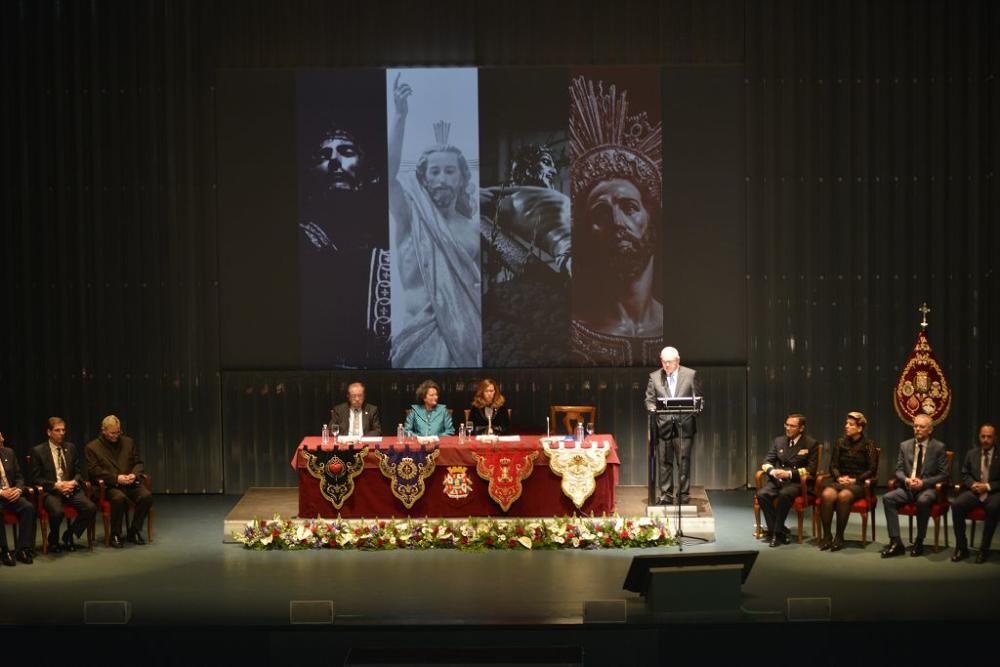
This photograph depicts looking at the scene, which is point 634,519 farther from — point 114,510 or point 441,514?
point 114,510

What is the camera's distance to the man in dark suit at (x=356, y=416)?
1111 cm

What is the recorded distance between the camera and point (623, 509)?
1108 centimetres

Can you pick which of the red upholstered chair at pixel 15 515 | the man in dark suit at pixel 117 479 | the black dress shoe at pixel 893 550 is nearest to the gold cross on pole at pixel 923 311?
the black dress shoe at pixel 893 550

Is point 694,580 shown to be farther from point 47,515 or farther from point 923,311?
point 923,311

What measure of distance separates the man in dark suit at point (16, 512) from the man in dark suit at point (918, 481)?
6.06 metres

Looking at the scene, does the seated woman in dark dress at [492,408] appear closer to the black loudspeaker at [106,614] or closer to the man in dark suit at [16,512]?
the man in dark suit at [16,512]

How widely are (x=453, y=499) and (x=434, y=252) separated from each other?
2.67 meters

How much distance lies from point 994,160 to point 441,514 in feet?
19.1

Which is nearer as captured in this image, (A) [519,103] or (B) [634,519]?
(B) [634,519]

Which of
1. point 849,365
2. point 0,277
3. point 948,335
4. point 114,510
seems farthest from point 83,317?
point 948,335

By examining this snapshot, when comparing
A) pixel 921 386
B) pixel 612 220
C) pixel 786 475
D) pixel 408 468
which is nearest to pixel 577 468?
pixel 408 468

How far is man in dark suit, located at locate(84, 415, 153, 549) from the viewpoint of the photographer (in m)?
10.6

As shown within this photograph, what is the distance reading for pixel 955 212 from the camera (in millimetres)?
12414

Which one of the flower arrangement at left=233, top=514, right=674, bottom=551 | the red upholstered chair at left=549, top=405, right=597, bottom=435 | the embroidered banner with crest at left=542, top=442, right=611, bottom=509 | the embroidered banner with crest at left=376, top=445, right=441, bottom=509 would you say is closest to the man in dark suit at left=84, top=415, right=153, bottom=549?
the flower arrangement at left=233, top=514, right=674, bottom=551
